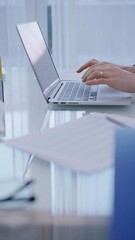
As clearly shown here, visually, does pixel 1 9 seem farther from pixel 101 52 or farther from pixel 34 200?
pixel 34 200

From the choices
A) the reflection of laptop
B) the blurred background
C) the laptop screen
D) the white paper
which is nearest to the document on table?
the white paper

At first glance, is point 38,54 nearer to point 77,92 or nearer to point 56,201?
point 77,92

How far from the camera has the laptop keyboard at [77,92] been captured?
3.76 feet

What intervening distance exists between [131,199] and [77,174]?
17cm

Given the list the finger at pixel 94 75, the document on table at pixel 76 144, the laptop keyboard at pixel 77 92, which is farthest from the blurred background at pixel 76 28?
the document on table at pixel 76 144

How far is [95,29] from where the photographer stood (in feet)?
9.37

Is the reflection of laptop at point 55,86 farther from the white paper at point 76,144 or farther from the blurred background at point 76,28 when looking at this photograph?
the blurred background at point 76,28

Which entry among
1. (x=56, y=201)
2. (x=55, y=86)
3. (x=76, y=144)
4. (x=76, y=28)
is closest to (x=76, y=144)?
(x=76, y=144)

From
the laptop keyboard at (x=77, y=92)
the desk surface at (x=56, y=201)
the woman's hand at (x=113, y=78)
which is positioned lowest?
the desk surface at (x=56, y=201)

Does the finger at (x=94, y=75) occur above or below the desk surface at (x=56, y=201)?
above

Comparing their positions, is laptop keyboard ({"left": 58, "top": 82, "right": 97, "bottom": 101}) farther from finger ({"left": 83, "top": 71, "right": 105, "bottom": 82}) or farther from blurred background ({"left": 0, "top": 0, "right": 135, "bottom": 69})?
blurred background ({"left": 0, "top": 0, "right": 135, "bottom": 69})

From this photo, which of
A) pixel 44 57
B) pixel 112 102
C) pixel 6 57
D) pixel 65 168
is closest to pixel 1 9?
pixel 6 57

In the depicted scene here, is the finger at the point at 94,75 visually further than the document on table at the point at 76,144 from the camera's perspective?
Yes

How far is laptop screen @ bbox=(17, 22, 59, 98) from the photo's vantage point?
1207 millimetres
